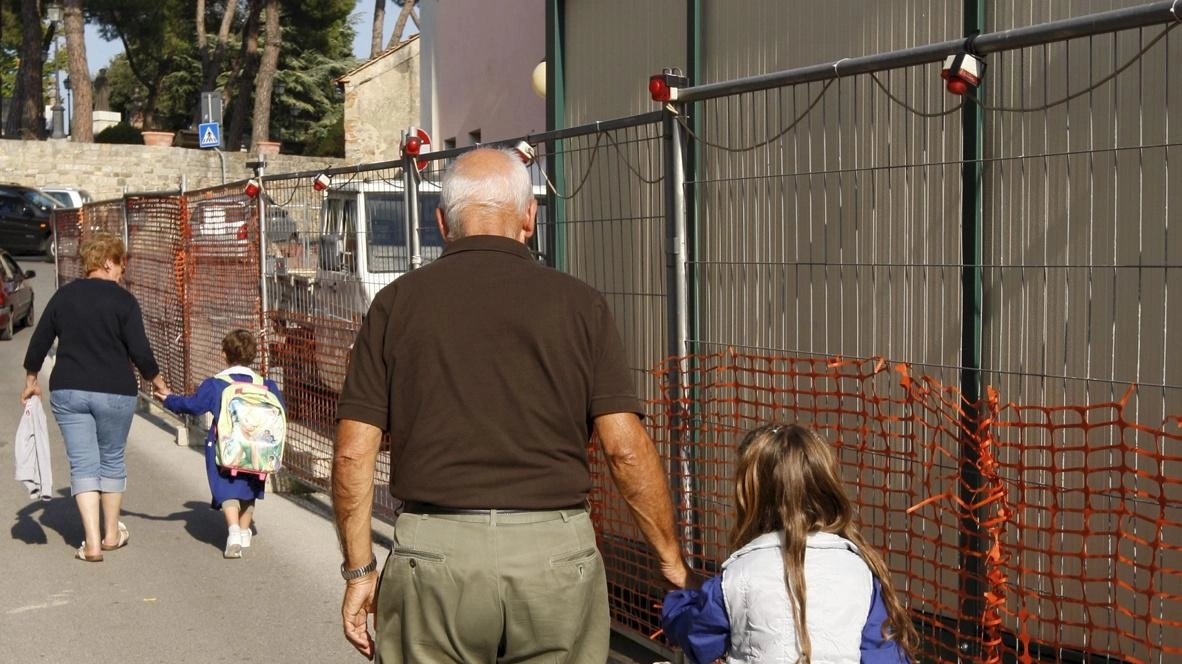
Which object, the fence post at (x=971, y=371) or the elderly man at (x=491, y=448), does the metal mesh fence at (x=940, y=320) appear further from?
the elderly man at (x=491, y=448)

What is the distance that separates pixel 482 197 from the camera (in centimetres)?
338

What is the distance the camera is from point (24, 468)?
768cm

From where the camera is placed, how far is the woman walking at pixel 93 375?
24.1 feet

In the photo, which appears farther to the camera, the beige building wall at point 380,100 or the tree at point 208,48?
the tree at point 208,48

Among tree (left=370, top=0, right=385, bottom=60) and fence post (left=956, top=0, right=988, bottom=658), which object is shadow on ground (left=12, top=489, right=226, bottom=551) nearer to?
fence post (left=956, top=0, right=988, bottom=658)

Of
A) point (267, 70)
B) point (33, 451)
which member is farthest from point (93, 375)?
point (267, 70)

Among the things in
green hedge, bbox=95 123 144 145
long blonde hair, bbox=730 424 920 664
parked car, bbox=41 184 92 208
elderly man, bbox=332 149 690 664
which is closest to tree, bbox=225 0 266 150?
green hedge, bbox=95 123 144 145

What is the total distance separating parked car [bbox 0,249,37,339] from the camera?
19.8m

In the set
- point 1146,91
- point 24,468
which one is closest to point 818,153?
point 1146,91

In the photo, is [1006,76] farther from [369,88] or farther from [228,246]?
[369,88]

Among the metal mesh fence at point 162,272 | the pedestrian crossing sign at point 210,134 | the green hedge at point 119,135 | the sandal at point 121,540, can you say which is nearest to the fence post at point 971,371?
the sandal at point 121,540

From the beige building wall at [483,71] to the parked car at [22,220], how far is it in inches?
713

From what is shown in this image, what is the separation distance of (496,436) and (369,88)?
34.2 m

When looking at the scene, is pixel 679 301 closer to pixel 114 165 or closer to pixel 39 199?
pixel 39 199
